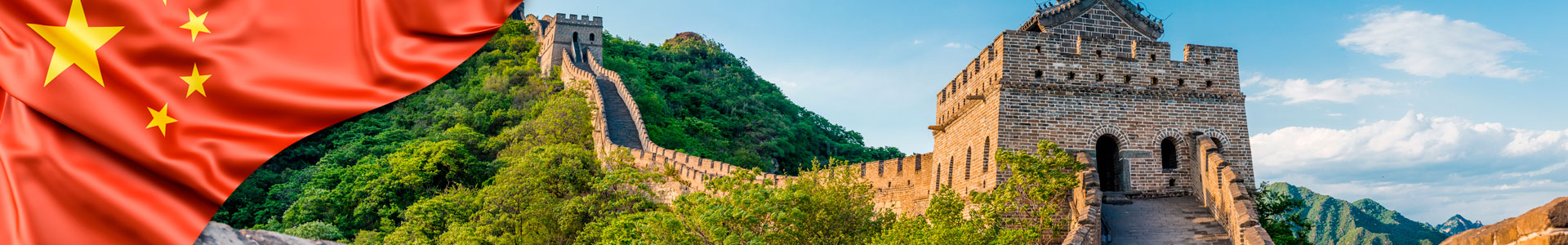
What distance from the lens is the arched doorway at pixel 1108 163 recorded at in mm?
17422

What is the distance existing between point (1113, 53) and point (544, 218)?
18.0 meters

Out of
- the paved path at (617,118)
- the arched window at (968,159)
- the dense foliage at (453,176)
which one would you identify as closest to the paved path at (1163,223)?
the arched window at (968,159)

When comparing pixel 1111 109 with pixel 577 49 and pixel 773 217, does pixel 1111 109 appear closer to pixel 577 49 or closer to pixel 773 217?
pixel 773 217

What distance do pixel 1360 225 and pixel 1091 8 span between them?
2909 centimetres

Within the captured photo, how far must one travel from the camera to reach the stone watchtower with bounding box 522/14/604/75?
2322 inches

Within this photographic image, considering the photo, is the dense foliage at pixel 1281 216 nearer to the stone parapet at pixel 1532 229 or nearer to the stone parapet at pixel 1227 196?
the stone parapet at pixel 1227 196

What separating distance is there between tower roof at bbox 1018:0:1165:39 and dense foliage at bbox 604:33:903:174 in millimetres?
27362

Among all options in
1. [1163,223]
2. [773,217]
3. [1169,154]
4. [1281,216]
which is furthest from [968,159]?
[1281,216]

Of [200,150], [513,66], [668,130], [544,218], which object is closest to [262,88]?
[200,150]

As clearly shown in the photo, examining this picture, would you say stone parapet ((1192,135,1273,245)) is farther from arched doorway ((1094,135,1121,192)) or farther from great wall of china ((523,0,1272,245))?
arched doorway ((1094,135,1121,192))

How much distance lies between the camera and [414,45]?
882 centimetres

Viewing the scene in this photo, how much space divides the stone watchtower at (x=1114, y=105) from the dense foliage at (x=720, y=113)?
28.4 meters

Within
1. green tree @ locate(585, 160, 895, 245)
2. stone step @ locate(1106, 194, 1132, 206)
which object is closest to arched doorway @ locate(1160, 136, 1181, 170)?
stone step @ locate(1106, 194, 1132, 206)

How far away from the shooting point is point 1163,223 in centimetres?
1563
